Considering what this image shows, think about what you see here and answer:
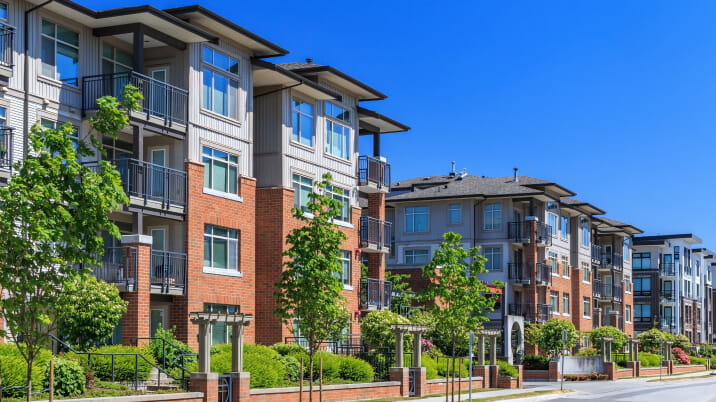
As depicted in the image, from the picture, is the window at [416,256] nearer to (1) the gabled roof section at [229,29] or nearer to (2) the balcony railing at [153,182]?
(1) the gabled roof section at [229,29]

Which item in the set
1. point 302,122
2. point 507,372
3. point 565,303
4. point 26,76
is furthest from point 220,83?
point 565,303

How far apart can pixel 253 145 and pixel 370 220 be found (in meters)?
8.43

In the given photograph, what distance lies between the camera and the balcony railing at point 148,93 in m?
31.7

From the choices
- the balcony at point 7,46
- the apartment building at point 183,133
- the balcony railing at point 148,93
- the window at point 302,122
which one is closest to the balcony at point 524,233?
the apartment building at point 183,133

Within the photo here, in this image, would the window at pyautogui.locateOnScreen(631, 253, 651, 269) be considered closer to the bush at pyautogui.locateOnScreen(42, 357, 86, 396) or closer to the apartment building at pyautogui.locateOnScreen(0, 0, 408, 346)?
the apartment building at pyautogui.locateOnScreen(0, 0, 408, 346)

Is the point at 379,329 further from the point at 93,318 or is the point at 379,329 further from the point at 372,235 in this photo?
the point at 93,318

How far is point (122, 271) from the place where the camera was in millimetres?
30734

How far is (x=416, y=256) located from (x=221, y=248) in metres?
33.6

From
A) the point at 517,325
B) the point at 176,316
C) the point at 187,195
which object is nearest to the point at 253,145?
the point at 187,195

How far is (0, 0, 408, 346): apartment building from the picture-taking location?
30.4 meters

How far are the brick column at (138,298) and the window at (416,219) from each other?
3940 centimetres

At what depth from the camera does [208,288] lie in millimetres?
35125

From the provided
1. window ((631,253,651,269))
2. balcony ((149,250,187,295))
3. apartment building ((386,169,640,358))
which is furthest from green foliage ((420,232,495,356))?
window ((631,253,651,269))

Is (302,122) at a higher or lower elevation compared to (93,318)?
higher
